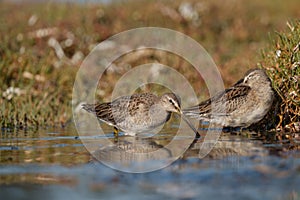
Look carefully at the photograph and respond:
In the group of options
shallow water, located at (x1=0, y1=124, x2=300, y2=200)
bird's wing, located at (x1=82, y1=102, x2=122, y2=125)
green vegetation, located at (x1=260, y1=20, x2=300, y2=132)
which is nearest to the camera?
shallow water, located at (x1=0, y1=124, x2=300, y2=200)

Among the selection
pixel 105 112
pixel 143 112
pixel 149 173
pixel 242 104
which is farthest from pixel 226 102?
pixel 149 173

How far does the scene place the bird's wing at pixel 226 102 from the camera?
991 cm

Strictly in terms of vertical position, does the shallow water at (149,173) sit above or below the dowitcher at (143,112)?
below

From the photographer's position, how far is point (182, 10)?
19250mm

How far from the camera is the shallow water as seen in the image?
19.5ft

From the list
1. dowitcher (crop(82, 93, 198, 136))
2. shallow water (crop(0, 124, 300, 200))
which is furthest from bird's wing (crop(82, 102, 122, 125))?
shallow water (crop(0, 124, 300, 200))

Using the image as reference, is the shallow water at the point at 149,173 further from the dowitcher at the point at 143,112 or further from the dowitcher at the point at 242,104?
the dowitcher at the point at 143,112

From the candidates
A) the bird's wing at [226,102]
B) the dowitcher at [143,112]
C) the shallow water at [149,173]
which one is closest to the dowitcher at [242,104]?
the bird's wing at [226,102]

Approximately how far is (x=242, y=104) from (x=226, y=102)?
0.87 feet

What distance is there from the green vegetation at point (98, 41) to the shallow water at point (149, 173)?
1.72 meters

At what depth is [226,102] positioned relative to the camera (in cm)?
995

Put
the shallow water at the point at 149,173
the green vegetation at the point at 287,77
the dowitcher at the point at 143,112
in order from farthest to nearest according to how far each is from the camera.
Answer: the dowitcher at the point at 143,112, the green vegetation at the point at 287,77, the shallow water at the point at 149,173

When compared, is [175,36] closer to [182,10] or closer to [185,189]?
[182,10]

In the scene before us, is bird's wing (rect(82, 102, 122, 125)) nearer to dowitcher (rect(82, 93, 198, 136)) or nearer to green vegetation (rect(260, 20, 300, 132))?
dowitcher (rect(82, 93, 198, 136))
